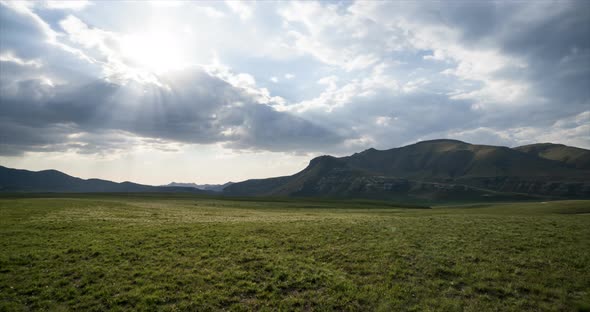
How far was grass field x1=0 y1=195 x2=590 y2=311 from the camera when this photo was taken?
50.4ft

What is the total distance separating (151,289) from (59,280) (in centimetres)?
600

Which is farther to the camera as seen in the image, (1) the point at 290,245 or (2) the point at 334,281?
(1) the point at 290,245

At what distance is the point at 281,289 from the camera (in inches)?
666

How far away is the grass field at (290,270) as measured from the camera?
50.4ft

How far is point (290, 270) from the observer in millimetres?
19406

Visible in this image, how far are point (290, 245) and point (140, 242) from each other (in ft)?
45.6

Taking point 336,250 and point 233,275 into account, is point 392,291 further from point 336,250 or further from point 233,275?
point 233,275

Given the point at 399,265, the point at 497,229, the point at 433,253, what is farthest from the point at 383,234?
the point at 497,229

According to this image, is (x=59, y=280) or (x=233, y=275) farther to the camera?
(x=233, y=275)

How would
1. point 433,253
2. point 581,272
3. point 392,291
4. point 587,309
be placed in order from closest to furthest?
point 587,309, point 392,291, point 581,272, point 433,253

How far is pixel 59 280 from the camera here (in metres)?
17.2

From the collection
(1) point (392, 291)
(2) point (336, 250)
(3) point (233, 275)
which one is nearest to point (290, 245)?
(2) point (336, 250)

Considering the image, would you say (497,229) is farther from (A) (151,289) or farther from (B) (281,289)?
(A) (151,289)

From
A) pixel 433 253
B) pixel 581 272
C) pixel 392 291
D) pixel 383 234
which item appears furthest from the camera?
pixel 383 234
